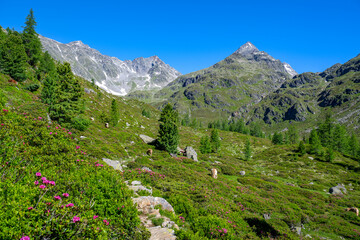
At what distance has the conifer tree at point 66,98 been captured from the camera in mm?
23781

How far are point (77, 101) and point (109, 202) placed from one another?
24859 mm

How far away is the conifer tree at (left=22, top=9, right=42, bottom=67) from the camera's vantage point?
169 feet

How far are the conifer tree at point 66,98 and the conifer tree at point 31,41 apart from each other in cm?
3951

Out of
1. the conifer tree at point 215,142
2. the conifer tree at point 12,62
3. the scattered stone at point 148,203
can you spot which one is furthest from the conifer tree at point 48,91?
the conifer tree at point 215,142

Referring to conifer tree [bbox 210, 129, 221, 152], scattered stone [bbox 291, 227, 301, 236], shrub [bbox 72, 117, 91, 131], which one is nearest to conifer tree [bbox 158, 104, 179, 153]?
shrub [bbox 72, 117, 91, 131]

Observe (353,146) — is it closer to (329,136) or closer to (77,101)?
(329,136)

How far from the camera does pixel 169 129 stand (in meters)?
35.2

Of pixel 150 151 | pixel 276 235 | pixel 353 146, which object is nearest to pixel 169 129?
pixel 150 151

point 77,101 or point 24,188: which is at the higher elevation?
point 77,101

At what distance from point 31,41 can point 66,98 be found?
46746 mm

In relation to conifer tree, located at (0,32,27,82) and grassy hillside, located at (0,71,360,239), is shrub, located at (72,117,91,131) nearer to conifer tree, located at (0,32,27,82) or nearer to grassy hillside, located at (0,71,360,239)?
grassy hillside, located at (0,71,360,239)

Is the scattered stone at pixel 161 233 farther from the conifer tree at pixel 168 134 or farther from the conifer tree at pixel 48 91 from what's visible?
the conifer tree at pixel 48 91

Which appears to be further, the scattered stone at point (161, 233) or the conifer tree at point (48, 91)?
the conifer tree at point (48, 91)

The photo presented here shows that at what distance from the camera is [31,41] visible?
5222 cm
